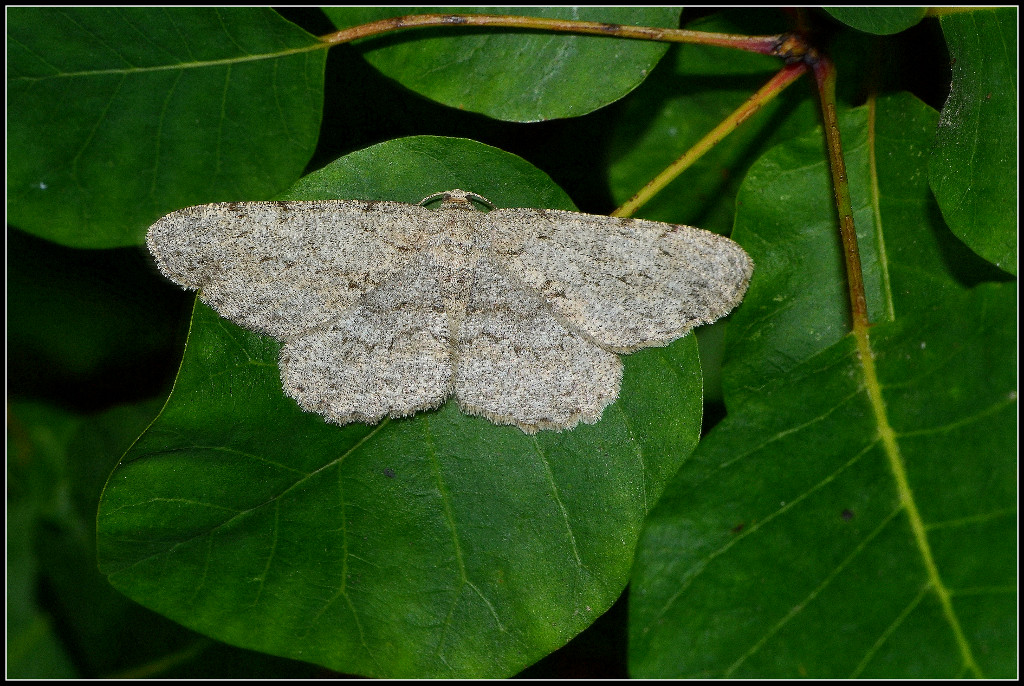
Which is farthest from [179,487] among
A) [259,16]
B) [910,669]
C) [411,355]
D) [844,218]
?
[844,218]

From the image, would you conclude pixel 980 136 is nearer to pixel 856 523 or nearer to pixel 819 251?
pixel 819 251

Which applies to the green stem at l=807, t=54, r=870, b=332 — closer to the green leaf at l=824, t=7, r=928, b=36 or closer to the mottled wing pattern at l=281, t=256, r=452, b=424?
the green leaf at l=824, t=7, r=928, b=36

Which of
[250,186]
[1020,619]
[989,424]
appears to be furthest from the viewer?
[250,186]

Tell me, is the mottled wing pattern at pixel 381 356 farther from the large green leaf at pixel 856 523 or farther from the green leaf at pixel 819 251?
the green leaf at pixel 819 251

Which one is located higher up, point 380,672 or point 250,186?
point 250,186

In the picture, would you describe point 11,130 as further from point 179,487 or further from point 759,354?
point 759,354

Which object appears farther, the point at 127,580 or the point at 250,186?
the point at 250,186
